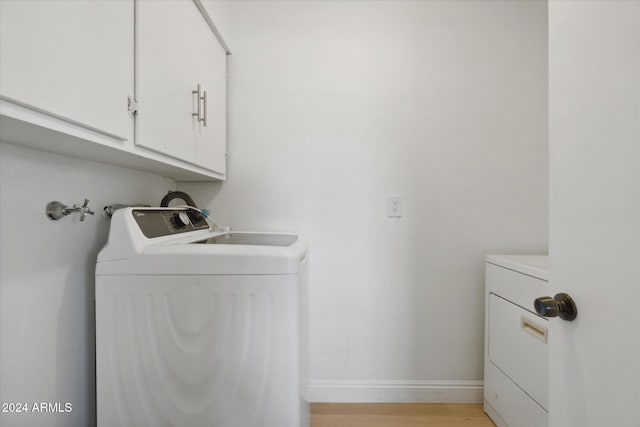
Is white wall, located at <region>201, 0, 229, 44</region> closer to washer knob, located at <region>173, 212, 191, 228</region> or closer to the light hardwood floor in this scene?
washer knob, located at <region>173, 212, 191, 228</region>

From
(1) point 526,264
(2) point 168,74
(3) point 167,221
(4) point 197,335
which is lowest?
(4) point 197,335

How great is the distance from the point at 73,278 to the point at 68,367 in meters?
0.28

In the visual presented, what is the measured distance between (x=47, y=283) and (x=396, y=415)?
5.19ft

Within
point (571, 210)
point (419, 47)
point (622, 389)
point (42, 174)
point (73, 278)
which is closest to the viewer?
point (622, 389)

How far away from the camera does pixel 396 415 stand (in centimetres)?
161

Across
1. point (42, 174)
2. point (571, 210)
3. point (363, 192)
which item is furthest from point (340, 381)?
point (42, 174)

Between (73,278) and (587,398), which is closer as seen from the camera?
(587,398)

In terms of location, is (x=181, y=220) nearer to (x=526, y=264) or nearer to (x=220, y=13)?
(x=220, y=13)

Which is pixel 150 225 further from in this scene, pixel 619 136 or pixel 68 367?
pixel 619 136

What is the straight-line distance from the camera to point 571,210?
2.30ft

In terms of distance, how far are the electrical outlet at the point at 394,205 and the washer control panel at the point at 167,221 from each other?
Answer: 937 millimetres

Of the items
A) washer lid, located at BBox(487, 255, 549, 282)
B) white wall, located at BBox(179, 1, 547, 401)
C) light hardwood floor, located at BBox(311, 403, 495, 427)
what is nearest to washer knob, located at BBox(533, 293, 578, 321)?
washer lid, located at BBox(487, 255, 549, 282)

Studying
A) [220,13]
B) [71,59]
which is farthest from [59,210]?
[220,13]

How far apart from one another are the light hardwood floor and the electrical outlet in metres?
1.02
